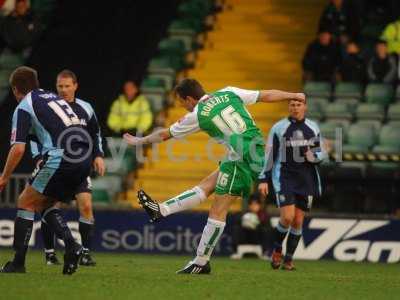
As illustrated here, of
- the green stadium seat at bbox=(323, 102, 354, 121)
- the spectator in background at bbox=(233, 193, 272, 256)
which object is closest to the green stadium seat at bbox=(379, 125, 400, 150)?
the green stadium seat at bbox=(323, 102, 354, 121)

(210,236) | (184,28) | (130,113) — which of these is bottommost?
(210,236)

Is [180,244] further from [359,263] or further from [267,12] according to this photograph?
[267,12]

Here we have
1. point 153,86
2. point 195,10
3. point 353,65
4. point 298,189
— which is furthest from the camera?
point 195,10

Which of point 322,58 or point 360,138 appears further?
point 322,58

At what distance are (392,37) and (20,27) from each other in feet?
22.3

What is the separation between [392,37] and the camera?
21875 millimetres

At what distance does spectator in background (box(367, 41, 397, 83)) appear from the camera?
21.3m

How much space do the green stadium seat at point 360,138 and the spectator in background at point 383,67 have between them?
1101 millimetres

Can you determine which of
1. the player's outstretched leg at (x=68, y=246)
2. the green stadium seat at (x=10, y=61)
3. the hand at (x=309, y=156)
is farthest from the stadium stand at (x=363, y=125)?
the player's outstretched leg at (x=68, y=246)

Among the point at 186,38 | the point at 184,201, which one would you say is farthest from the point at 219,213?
the point at 186,38

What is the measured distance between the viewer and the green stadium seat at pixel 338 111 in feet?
69.2

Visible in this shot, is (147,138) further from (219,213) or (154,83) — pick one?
(154,83)

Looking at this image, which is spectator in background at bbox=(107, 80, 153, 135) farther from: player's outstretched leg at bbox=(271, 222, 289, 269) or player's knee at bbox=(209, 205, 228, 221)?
player's knee at bbox=(209, 205, 228, 221)

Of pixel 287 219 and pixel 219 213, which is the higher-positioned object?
pixel 219 213
